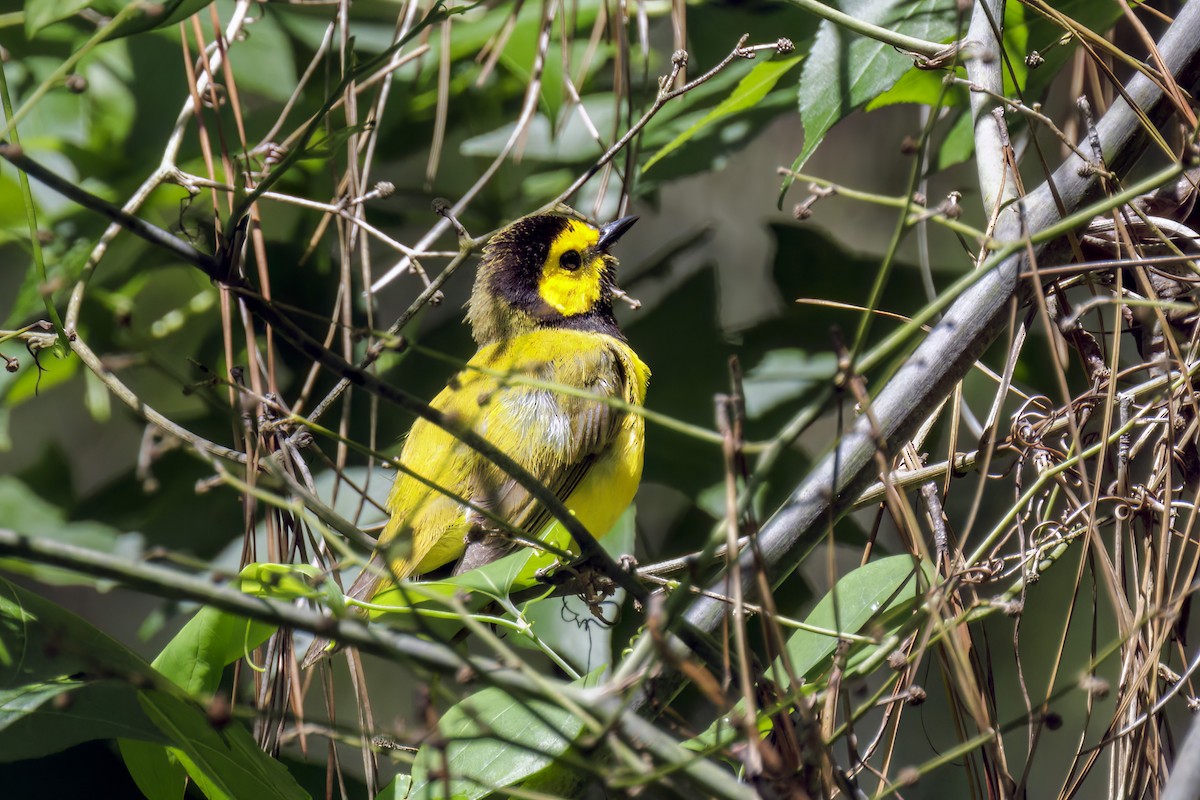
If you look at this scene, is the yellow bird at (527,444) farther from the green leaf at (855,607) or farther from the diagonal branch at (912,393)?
the diagonal branch at (912,393)

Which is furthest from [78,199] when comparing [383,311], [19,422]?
[19,422]

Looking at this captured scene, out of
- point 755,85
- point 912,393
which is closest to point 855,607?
point 912,393

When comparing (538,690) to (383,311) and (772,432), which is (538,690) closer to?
(772,432)

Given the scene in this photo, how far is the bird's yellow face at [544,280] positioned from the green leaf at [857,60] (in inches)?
54.5

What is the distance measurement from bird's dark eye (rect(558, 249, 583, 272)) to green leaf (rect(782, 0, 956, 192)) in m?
1.44

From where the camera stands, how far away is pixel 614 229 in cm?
336

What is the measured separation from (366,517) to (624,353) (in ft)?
2.90

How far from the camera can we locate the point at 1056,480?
70.5 inches

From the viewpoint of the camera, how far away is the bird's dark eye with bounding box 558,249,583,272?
367cm

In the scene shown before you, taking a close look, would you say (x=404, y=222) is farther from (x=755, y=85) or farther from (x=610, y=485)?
(x=755, y=85)

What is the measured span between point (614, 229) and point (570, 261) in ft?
1.17

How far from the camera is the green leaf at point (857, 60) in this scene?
222 centimetres

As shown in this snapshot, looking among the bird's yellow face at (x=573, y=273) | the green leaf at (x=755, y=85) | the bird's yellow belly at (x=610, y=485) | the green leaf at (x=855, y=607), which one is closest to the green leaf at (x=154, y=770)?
the green leaf at (x=855, y=607)

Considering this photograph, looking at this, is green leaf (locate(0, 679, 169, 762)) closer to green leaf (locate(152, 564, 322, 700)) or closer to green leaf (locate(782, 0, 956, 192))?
green leaf (locate(152, 564, 322, 700))
